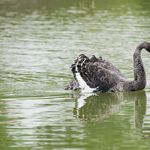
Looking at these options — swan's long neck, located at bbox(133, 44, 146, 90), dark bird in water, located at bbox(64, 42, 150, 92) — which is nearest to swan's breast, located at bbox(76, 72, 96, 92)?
dark bird in water, located at bbox(64, 42, 150, 92)

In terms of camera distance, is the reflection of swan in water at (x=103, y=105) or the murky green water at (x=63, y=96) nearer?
the murky green water at (x=63, y=96)

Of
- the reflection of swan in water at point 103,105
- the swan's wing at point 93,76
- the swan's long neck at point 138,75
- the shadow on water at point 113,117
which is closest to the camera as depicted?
the shadow on water at point 113,117

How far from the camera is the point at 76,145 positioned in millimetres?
5863

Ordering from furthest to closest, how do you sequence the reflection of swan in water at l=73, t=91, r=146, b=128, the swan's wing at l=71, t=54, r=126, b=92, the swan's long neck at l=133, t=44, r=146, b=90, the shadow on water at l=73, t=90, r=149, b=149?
the swan's long neck at l=133, t=44, r=146, b=90 < the swan's wing at l=71, t=54, r=126, b=92 < the reflection of swan in water at l=73, t=91, r=146, b=128 < the shadow on water at l=73, t=90, r=149, b=149

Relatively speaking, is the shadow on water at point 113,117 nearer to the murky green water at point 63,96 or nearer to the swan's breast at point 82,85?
the murky green water at point 63,96

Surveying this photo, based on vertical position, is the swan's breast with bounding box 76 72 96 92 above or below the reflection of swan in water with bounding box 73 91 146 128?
above

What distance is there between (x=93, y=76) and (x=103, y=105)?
1.14 meters

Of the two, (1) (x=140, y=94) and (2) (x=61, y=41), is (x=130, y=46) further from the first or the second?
(1) (x=140, y=94)

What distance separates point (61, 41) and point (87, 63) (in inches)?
317

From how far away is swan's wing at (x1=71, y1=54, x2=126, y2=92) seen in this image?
31.1 feet

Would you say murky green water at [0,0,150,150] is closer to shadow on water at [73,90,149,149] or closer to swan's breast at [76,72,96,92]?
shadow on water at [73,90,149,149]

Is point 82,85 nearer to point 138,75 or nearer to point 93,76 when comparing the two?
point 93,76

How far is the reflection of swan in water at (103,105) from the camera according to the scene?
24.7ft

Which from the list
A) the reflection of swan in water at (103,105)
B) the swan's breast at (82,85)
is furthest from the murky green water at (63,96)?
the swan's breast at (82,85)
